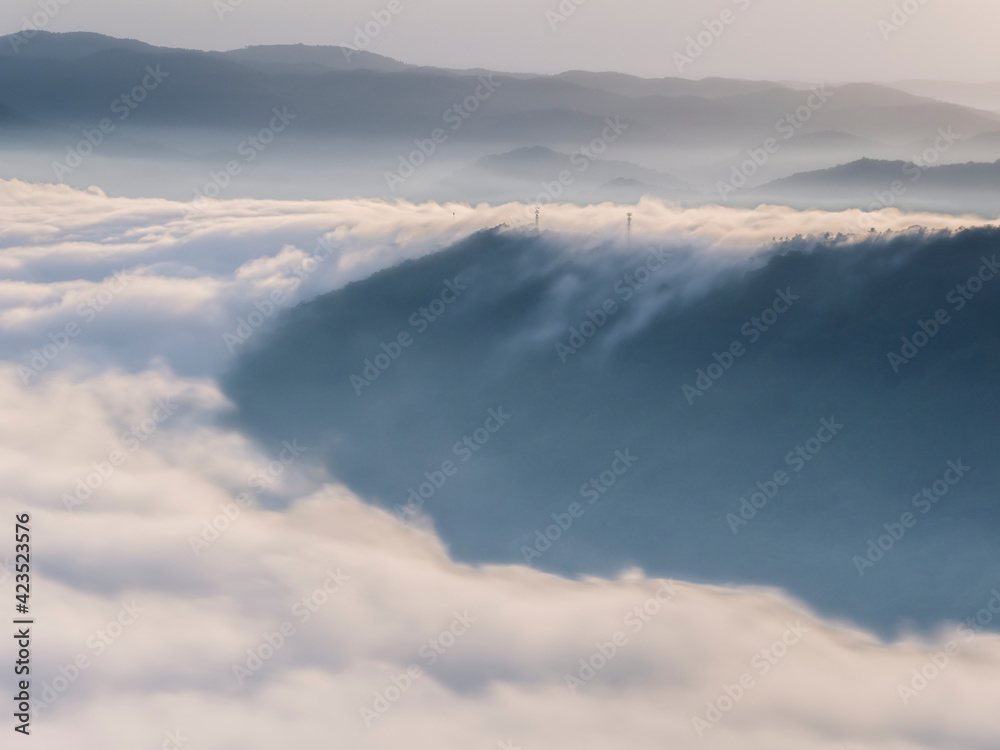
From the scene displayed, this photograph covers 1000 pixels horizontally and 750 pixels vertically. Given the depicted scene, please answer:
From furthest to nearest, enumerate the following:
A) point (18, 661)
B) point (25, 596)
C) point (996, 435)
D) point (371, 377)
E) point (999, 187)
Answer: point (999, 187) < point (371, 377) < point (996, 435) < point (25, 596) < point (18, 661)

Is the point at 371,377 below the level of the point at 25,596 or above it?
above

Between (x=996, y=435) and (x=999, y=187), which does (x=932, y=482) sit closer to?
(x=996, y=435)

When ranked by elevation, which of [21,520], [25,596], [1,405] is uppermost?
[1,405]

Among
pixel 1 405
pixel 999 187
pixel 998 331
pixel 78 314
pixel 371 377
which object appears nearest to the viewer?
pixel 998 331

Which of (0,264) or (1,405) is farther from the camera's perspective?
(0,264)

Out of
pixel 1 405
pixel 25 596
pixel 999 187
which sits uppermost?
pixel 999 187

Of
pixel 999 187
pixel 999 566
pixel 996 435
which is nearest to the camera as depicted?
pixel 999 566

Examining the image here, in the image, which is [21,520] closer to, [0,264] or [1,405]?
[1,405]

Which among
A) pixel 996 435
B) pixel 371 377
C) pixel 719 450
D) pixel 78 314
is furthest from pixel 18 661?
pixel 78 314

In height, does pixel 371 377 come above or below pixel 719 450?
above

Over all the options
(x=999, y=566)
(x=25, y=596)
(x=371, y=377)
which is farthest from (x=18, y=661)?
(x=371, y=377)
